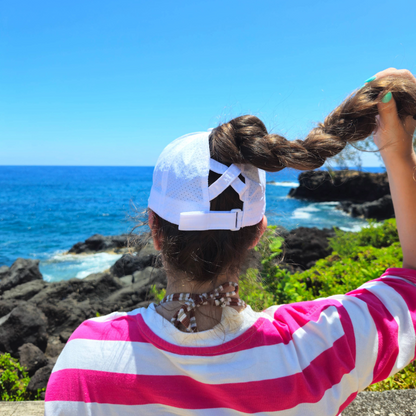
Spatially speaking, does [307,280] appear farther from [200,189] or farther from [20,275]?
[20,275]

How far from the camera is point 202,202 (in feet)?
3.67

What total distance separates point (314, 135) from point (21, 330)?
5.84 meters

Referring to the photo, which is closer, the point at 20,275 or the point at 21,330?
the point at 21,330

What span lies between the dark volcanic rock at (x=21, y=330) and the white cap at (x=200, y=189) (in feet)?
17.7

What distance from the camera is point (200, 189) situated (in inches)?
44.5

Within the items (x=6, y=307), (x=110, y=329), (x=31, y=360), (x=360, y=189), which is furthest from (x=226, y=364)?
(x=360, y=189)

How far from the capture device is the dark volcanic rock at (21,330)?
535 centimetres

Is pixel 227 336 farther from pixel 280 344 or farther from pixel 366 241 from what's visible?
pixel 366 241

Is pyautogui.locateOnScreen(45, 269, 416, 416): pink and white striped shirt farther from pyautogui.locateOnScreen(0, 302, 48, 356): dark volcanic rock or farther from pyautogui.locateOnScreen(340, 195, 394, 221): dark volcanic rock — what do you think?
pyautogui.locateOnScreen(340, 195, 394, 221): dark volcanic rock

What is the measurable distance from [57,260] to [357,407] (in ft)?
55.9


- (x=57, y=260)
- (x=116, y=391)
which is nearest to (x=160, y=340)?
(x=116, y=391)

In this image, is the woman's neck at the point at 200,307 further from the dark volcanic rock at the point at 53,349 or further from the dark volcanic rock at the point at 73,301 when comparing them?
the dark volcanic rock at the point at 73,301

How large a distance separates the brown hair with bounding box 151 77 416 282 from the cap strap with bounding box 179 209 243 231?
4cm

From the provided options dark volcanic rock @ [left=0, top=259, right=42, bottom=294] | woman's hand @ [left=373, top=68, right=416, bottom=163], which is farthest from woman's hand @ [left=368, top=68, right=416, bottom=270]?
dark volcanic rock @ [left=0, top=259, right=42, bottom=294]
